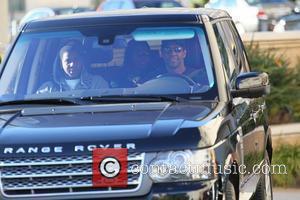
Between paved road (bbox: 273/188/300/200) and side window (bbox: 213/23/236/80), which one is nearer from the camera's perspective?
side window (bbox: 213/23/236/80)

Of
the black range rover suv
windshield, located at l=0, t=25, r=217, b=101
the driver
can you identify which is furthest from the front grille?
the driver

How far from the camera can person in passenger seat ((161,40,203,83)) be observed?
6301 millimetres

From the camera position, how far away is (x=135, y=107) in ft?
18.9

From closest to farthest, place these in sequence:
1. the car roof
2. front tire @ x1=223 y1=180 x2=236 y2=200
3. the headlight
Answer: the headlight
front tire @ x1=223 y1=180 x2=236 y2=200
the car roof

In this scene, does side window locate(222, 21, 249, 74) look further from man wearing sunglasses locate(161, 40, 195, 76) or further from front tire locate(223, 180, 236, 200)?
front tire locate(223, 180, 236, 200)

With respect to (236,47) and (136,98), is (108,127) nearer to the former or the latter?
(136,98)

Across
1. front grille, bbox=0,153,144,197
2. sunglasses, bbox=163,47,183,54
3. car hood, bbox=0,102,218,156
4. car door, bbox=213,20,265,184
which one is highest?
sunglasses, bbox=163,47,183,54

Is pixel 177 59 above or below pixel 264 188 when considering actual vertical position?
above

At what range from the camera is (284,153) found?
33.0ft

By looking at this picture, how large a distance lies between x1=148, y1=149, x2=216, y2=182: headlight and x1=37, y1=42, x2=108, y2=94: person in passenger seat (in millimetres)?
1290

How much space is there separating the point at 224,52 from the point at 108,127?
5.63 ft

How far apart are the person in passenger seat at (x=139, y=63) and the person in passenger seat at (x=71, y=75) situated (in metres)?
0.21

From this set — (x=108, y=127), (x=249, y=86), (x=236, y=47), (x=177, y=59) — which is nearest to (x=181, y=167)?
(x=108, y=127)

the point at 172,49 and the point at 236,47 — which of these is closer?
the point at 172,49
